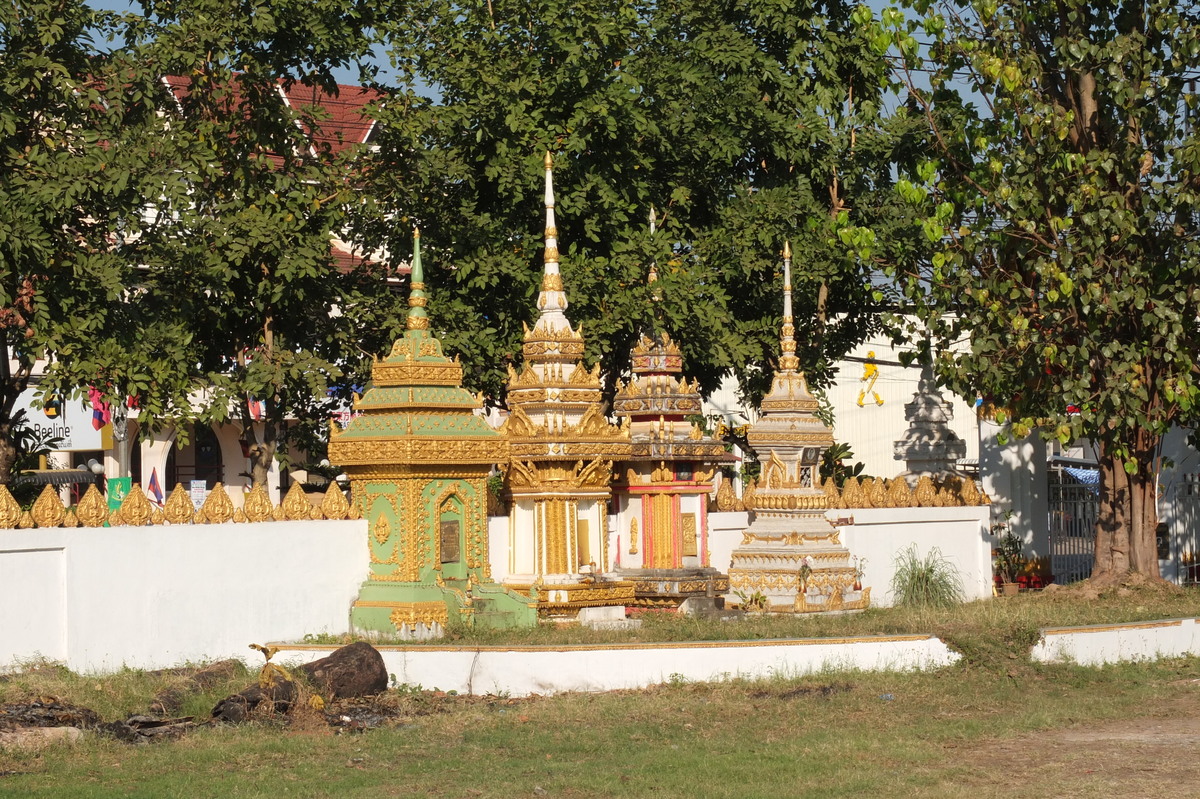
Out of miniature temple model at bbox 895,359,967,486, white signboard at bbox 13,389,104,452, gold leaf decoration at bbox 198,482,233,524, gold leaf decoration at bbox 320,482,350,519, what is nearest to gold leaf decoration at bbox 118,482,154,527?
gold leaf decoration at bbox 198,482,233,524

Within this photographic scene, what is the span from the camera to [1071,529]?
2575 centimetres

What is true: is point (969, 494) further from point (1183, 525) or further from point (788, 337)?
point (788, 337)

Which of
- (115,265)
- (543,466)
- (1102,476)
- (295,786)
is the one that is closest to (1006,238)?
(1102,476)

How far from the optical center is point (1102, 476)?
22.1 metres

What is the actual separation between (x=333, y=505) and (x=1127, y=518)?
35.0 feet

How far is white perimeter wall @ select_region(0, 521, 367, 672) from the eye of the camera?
46.8 feet

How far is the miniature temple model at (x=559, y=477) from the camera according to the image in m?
17.5

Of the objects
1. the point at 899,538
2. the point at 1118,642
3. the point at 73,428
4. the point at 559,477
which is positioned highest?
the point at 73,428

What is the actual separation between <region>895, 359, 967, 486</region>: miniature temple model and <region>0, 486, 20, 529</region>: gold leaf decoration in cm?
1368

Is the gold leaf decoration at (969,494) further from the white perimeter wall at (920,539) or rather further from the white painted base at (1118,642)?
the white painted base at (1118,642)

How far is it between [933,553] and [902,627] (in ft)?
19.3

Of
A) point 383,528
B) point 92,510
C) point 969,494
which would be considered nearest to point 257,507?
point 383,528

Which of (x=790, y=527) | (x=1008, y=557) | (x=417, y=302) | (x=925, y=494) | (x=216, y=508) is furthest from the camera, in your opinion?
(x=1008, y=557)

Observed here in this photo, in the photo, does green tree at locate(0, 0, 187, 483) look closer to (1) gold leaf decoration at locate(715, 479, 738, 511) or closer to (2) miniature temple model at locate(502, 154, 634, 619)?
(2) miniature temple model at locate(502, 154, 634, 619)
